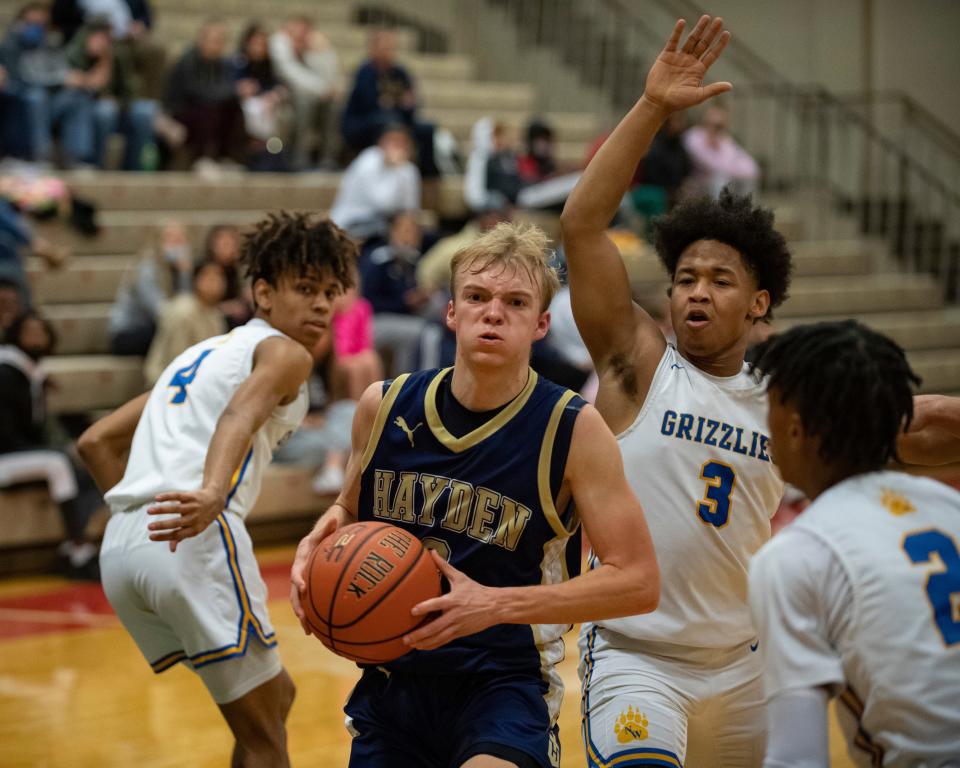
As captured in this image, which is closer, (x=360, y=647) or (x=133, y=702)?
(x=360, y=647)

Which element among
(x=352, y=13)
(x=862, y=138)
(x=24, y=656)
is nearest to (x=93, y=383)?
(x=24, y=656)

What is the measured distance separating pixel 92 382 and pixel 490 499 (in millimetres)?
6518

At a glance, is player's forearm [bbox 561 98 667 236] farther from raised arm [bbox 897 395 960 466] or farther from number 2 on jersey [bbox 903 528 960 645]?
number 2 on jersey [bbox 903 528 960 645]

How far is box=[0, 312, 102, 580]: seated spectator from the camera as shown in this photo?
7863 millimetres

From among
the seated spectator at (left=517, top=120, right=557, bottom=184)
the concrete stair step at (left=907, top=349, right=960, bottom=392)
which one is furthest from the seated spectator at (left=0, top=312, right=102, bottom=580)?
the concrete stair step at (left=907, top=349, right=960, bottom=392)

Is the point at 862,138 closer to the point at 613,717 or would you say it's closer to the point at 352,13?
the point at 352,13

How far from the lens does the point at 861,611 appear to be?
2.26m

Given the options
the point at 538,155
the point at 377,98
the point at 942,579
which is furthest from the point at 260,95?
the point at 942,579

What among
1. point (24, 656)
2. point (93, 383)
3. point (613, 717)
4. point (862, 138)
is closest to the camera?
point (613, 717)

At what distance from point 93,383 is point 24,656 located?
116 inches

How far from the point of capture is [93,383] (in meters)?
8.94

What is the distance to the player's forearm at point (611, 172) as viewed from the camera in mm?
3303

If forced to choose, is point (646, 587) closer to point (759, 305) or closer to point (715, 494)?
point (715, 494)

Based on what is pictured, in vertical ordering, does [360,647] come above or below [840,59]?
below
